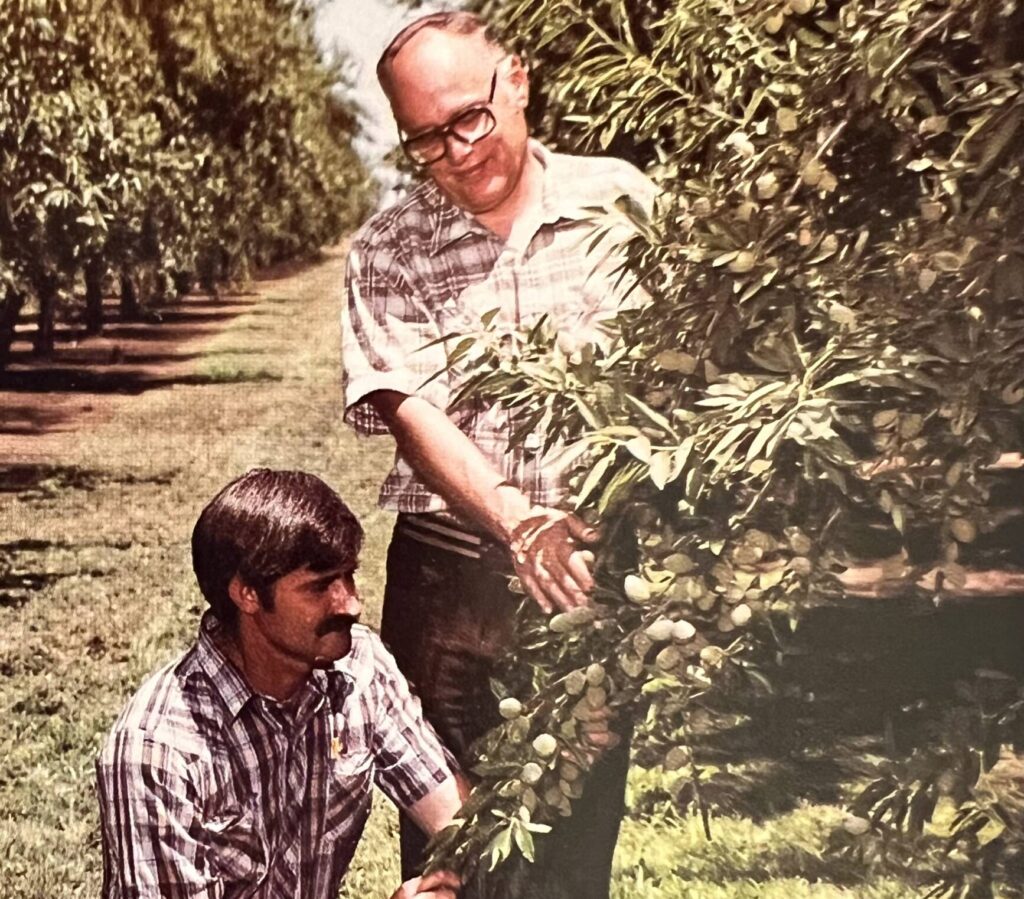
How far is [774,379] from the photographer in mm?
2148

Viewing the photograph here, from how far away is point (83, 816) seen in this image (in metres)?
2.32

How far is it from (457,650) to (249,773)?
37 centimetres

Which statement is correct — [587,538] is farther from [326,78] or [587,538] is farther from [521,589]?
[326,78]

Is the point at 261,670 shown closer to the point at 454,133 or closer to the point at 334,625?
the point at 334,625

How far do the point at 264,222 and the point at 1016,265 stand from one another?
116cm

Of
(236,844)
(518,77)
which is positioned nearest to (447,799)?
(236,844)

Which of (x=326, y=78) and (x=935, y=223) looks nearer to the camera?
(x=935, y=223)

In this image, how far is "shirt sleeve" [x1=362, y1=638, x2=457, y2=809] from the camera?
2.30 metres

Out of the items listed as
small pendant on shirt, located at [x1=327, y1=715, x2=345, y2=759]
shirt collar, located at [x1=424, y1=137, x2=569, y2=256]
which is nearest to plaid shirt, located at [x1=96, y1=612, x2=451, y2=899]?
small pendant on shirt, located at [x1=327, y1=715, x2=345, y2=759]

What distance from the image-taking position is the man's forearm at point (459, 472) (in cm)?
229

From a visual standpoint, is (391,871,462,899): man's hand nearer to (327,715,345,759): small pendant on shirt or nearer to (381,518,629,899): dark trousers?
(381,518,629,899): dark trousers

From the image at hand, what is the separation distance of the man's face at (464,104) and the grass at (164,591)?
246 millimetres

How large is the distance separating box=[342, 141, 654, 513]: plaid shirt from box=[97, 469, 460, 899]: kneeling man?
19 centimetres

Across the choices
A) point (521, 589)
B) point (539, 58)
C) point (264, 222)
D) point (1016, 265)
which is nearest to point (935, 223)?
point (1016, 265)
